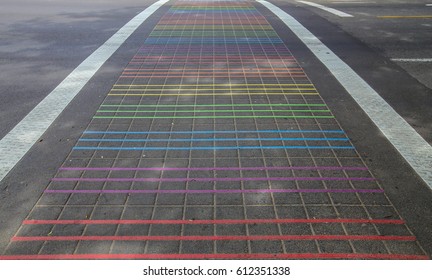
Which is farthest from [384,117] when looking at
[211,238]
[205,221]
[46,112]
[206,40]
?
[206,40]

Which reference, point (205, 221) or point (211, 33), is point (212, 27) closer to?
point (211, 33)

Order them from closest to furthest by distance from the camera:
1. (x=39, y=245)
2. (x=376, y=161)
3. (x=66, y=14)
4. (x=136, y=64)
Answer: (x=39, y=245), (x=376, y=161), (x=136, y=64), (x=66, y=14)

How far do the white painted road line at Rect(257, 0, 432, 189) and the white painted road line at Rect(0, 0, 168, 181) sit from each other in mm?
6024

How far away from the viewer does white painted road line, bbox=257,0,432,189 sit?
4960 mm

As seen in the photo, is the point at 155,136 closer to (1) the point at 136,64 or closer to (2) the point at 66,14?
(1) the point at 136,64

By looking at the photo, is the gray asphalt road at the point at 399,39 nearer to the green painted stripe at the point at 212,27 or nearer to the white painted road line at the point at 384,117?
the white painted road line at the point at 384,117

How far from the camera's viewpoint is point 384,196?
4242mm

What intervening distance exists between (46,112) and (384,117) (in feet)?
21.6

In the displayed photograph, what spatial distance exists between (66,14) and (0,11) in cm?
390

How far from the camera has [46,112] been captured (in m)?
6.46

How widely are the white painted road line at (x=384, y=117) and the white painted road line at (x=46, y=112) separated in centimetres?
602

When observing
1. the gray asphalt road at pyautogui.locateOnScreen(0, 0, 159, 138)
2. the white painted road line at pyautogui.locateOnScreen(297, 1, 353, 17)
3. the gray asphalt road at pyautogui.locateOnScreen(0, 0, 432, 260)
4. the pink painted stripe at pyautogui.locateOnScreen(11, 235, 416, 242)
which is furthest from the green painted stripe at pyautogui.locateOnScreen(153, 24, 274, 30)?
the pink painted stripe at pyautogui.locateOnScreen(11, 235, 416, 242)

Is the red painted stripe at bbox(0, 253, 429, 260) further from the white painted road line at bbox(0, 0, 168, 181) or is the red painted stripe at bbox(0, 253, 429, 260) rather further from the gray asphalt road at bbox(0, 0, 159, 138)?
the gray asphalt road at bbox(0, 0, 159, 138)

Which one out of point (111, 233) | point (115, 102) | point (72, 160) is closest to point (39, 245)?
point (111, 233)
